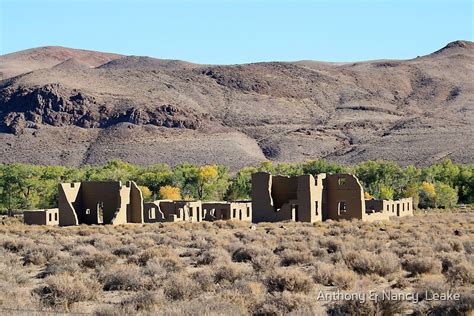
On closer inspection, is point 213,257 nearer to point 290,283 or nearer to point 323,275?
point 323,275

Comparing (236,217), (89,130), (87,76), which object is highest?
(87,76)

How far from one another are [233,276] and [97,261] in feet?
14.1

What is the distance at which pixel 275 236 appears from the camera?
85.9 feet

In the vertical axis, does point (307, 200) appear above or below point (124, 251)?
above

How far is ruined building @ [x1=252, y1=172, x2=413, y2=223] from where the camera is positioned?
36.2 metres

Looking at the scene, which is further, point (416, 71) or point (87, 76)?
point (416, 71)

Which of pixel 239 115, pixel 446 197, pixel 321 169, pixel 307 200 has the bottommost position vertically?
pixel 446 197

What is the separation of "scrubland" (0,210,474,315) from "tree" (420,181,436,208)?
118ft

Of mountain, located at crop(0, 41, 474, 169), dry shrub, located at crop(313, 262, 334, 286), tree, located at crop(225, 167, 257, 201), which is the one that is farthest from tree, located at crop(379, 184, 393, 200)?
dry shrub, located at crop(313, 262, 334, 286)

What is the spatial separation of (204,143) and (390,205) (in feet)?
238

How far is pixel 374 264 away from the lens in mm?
16234

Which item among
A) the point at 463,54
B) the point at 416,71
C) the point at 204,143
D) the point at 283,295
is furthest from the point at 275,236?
the point at 463,54

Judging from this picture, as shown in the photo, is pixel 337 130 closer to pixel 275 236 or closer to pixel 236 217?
pixel 236 217

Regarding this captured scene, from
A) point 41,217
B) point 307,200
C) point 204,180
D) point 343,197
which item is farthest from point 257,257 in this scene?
point 204,180
